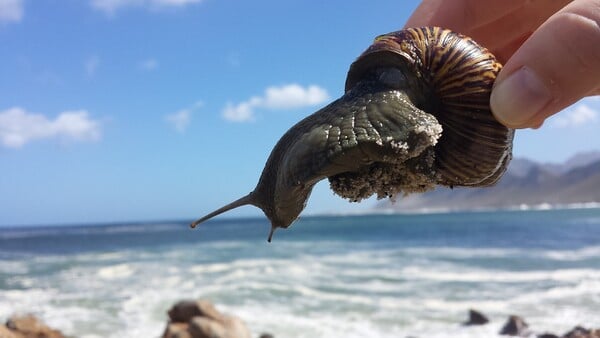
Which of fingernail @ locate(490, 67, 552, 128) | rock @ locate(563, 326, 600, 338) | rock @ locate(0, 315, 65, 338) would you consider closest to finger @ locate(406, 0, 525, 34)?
fingernail @ locate(490, 67, 552, 128)

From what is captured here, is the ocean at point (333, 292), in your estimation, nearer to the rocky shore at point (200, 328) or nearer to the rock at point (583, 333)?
the rocky shore at point (200, 328)

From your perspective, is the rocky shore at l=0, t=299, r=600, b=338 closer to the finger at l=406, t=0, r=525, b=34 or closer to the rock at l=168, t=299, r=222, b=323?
the rock at l=168, t=299, r=222, b=323

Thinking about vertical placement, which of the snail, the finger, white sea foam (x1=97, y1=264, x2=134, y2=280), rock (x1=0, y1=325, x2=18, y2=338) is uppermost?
the finger

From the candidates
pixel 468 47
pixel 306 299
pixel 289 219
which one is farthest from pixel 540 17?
pixel 306 299

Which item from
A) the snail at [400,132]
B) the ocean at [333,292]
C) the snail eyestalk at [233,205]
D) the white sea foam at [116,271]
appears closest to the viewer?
the snail at [400,132]

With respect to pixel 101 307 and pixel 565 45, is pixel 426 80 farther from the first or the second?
pixel 101 307

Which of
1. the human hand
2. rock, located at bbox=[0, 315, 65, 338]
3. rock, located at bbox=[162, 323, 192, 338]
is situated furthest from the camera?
rock, located at bbox=[0, 315, 65, 338]

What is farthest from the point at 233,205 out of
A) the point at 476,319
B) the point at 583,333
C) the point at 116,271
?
the point at 116,271

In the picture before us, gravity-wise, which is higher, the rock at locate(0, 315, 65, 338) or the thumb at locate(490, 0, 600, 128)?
the thumb at locate(490, 0, 600, 128)

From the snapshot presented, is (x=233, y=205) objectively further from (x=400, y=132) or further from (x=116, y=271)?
(x=116, y=271)

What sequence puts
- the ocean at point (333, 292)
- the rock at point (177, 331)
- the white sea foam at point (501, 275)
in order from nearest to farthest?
the rock at point (177, 331), the ocean at point (333, 292), the white sea foam at point (501, 275)

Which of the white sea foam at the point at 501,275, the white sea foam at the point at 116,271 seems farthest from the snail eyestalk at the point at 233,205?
the white sea foam at the point at 116,271
